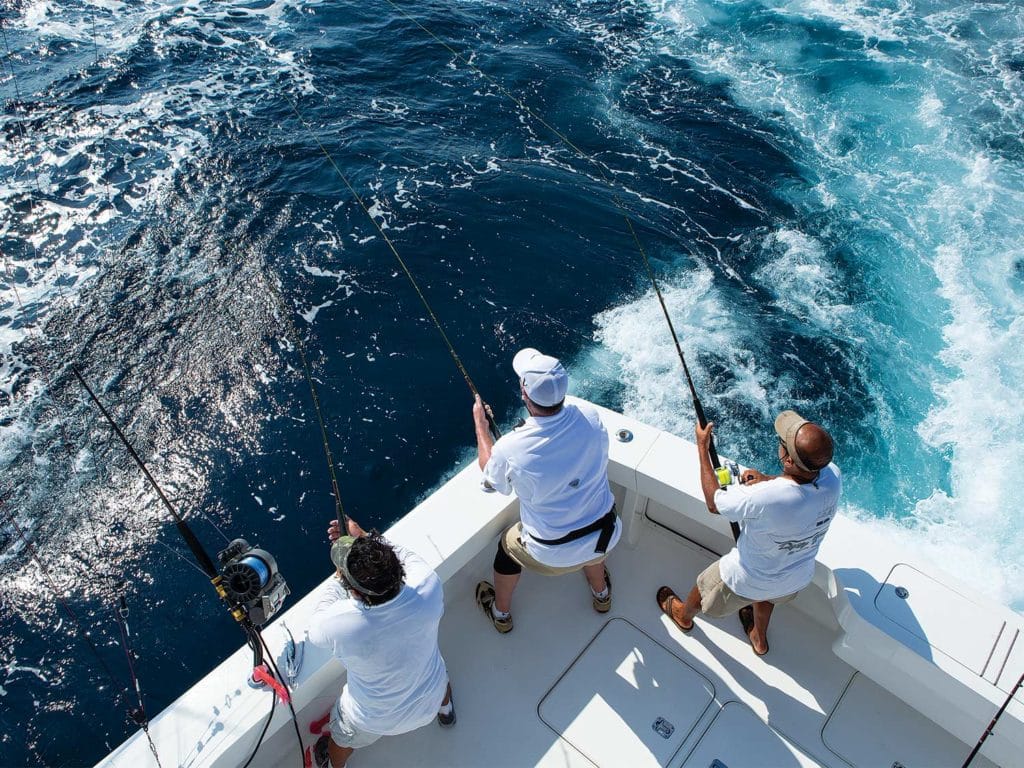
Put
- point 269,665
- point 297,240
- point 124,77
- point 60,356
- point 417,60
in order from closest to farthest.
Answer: point 269,665
point 60,356
point 297,240
point 124,77
point 417,60

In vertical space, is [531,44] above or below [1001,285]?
above

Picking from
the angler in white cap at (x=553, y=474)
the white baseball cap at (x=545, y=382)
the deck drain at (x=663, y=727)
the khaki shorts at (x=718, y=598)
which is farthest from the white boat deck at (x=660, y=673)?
the white baseball cap at (x=545, y=382)

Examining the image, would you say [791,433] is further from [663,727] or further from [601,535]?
[663,727]

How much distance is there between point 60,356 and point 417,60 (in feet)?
23.3

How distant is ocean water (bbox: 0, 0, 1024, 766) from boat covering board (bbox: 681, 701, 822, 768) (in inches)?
126

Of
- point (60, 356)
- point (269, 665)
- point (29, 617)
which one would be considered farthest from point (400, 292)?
point (269, 665)

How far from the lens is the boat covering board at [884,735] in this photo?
9.07 ft

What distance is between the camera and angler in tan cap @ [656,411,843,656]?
2367 mm

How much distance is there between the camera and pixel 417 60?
10.7m

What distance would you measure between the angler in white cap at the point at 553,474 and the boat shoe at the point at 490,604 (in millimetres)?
429

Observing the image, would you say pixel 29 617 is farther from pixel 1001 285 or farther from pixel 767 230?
pixel 1001 285

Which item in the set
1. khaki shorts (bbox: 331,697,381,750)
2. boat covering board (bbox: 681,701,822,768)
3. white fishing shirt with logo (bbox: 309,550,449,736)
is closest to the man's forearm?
white fishing shirt with logo (bbox: 309,550,449,736)

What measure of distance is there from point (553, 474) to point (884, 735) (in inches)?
73.7

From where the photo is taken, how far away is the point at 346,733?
7.92ft
